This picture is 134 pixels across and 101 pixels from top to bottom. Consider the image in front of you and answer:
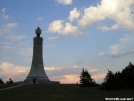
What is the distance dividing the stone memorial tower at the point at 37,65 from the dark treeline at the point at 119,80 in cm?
3137

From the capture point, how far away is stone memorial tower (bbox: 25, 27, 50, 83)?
5953 cm

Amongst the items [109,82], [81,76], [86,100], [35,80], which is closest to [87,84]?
[81,76]

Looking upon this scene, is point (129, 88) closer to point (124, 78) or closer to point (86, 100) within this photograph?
point (124, 78)

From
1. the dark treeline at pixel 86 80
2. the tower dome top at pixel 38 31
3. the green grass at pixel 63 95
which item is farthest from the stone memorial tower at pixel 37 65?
the green grass at pixel 63 95

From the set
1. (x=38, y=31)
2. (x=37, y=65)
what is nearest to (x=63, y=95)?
(x=37, y=65)

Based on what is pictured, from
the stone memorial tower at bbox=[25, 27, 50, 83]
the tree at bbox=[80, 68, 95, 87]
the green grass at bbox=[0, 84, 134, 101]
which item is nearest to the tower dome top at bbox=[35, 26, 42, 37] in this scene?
the stone memorial tower at bbox=[25, 27, 50, 83]

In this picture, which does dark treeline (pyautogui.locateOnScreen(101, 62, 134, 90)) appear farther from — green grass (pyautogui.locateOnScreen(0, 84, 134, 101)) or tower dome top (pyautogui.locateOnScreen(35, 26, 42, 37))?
tower dome top (pyautogui.locateOnScreen(35, 26, 42, 37))

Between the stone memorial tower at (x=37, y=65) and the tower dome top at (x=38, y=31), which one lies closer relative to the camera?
the stone memorial tower at (x=37, y=65)

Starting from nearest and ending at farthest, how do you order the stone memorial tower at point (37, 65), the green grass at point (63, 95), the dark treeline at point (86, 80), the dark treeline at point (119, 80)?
1. the green grass at point (63, 95)
2. the dark treeline at point (119, 80)
3. the dark treeline at point (86, 80)
4. the stone memorial tower at point (37, 65)

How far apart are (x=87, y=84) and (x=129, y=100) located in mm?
17597

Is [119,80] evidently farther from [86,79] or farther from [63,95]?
[63,95]

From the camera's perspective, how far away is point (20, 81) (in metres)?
59.1

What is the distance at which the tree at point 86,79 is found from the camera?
36625 millimetres

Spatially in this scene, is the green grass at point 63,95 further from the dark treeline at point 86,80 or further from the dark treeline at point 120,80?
the dark treeline at point 86,80
